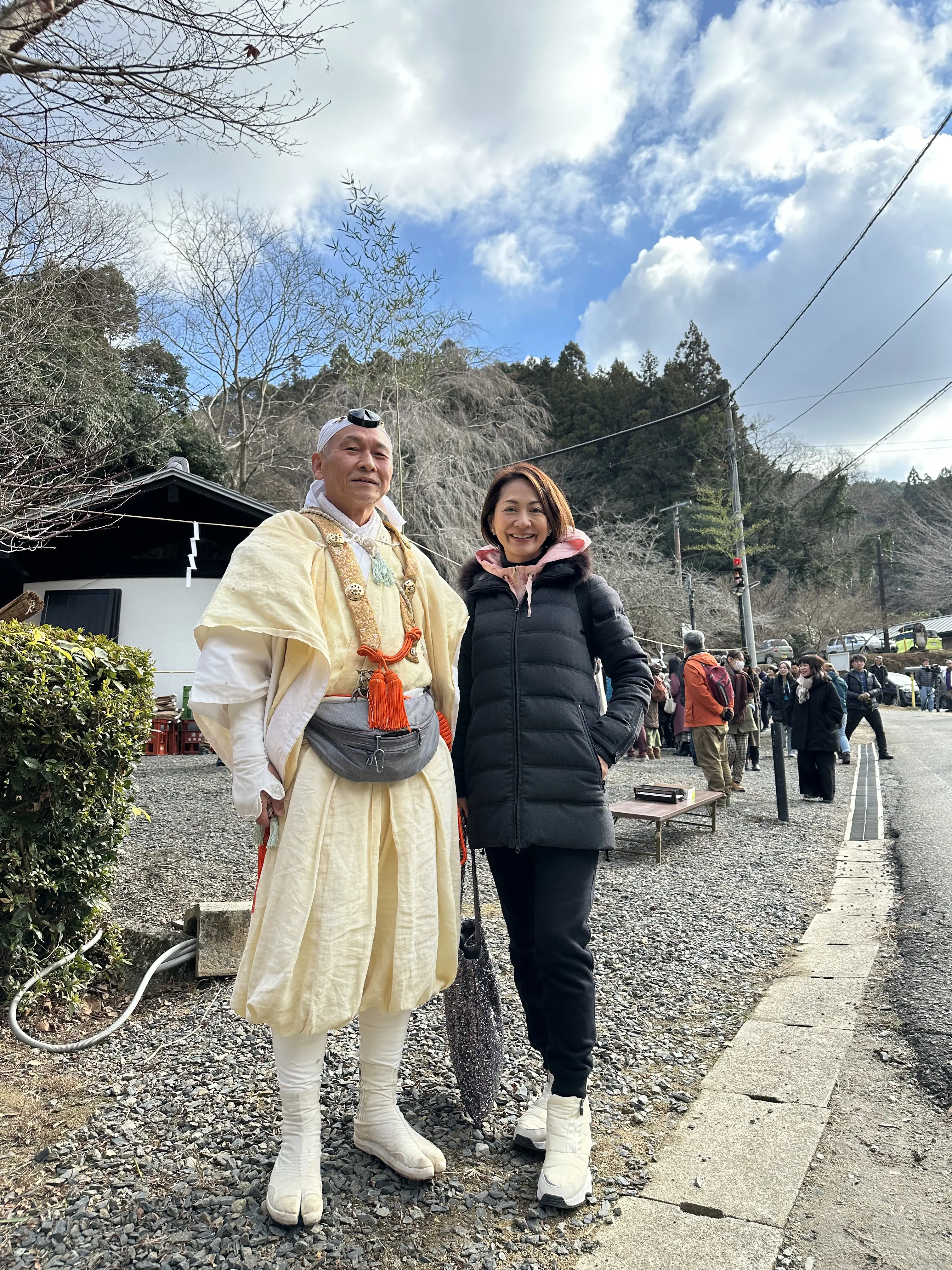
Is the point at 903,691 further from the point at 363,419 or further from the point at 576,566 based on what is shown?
the point at 363,419

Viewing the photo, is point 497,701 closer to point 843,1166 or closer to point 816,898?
point 843,1166

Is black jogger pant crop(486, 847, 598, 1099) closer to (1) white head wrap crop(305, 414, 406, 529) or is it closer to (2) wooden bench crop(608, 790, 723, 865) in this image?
(1) white head wrap crop(305, 414, 406, 529)

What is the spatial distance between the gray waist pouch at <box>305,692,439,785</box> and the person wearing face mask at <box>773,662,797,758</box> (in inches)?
475

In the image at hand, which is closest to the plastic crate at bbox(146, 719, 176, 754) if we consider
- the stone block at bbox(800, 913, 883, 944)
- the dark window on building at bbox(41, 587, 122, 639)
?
the dark window on building at bbox(41, 587, 122, 639)

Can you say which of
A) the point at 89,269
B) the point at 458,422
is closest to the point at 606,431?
the point at 458,422

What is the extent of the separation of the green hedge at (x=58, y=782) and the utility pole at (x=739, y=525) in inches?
558

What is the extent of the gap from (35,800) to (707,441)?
98.3ft

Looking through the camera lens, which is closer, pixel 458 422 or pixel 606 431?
pixel 458 422

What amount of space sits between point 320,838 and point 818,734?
27.1ft

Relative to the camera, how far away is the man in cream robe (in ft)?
6.06

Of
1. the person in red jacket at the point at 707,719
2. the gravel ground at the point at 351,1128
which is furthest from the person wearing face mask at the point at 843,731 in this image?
the gravel ground at the point at 351,1128

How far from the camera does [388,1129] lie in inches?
81.8

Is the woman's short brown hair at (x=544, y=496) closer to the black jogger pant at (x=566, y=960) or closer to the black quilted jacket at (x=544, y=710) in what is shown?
the black quilted jacket at (x=544, y=710)

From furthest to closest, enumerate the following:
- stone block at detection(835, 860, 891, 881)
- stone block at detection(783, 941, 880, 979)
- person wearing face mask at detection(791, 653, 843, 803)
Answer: person wearing face mask at detection(791, 653, 843, 803)
stone block at detection(835, 860, 891, 881)
stone block at detection(783, 941, 880, 979)
